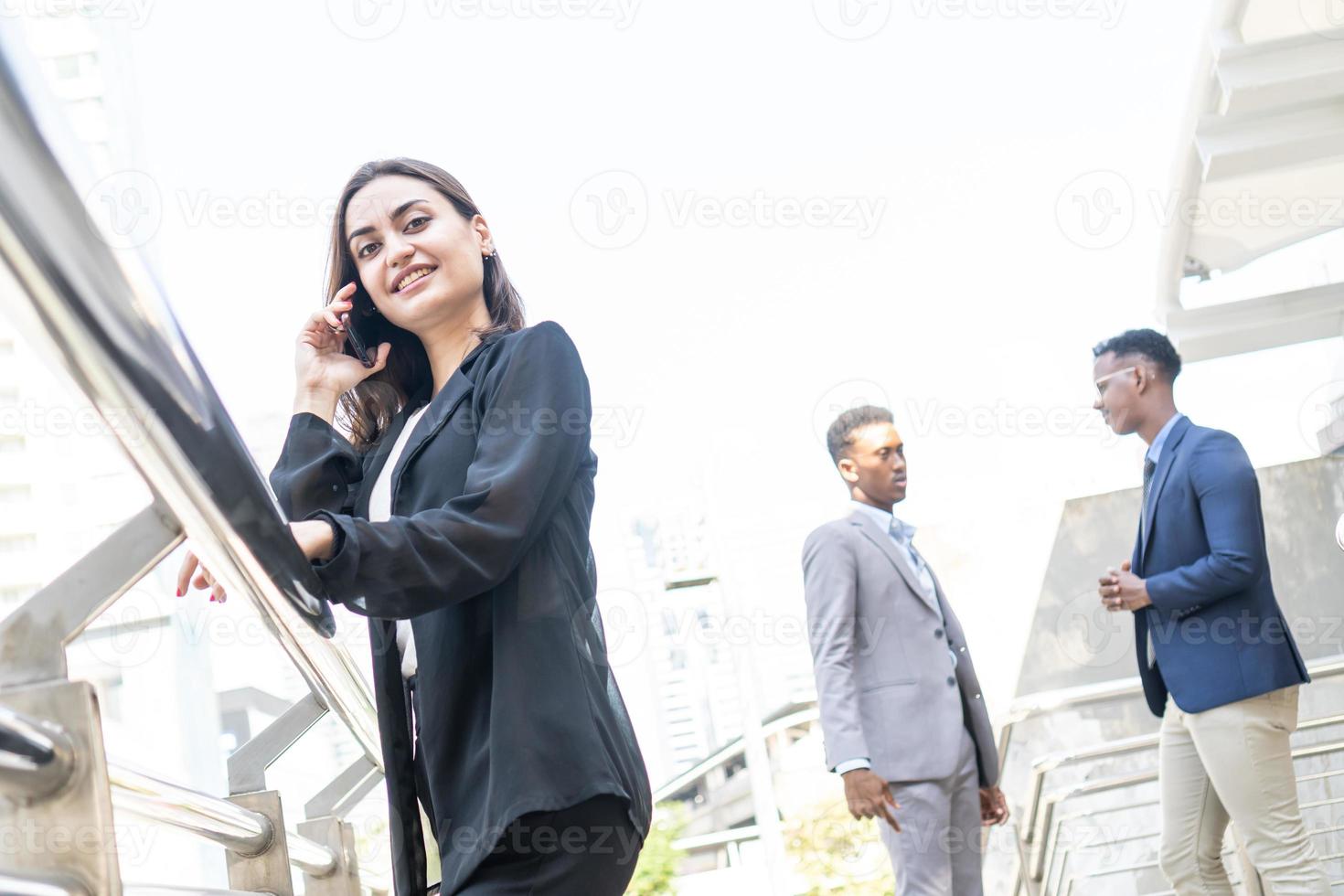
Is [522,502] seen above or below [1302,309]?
below

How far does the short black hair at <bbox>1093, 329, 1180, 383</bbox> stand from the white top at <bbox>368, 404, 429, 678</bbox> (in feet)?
8.28

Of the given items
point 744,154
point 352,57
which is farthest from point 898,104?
point 352,57

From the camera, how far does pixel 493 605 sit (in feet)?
3.64

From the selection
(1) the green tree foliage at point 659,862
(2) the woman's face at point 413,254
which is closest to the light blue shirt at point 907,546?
(2) the woman's face at point 413,254

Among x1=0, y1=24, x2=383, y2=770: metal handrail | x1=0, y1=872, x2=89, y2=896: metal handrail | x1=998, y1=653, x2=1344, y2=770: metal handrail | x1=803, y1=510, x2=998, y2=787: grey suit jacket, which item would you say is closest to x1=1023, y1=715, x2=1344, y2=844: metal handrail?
x1=998, y1=653, x2=1344, y2=770: metal handrail

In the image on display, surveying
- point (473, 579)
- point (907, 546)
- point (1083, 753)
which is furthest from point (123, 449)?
point (1083, 753)

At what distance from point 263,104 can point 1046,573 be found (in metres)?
12.1

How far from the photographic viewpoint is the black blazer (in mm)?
1003

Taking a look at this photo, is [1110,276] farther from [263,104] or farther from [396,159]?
[396,159]

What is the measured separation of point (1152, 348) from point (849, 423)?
84 cm

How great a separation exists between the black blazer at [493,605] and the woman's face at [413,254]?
15cm

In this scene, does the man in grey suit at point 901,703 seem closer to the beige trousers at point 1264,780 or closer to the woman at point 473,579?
the beige trousers at point 1264,780

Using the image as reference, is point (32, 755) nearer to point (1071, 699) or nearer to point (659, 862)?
point (1071, 699)

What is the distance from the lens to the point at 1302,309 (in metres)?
4.70
